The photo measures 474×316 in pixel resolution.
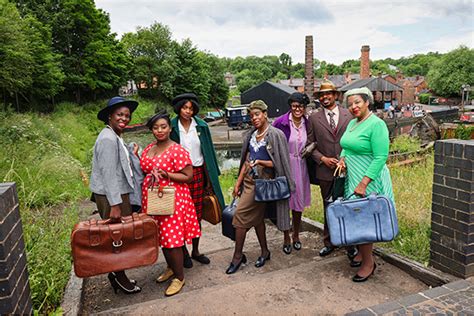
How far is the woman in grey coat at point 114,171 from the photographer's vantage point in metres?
3.05

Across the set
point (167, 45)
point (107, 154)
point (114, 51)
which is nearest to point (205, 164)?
point (107, 154)

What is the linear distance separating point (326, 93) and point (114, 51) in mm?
32447

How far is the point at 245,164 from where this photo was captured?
3.90m

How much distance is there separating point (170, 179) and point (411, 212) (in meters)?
3.38

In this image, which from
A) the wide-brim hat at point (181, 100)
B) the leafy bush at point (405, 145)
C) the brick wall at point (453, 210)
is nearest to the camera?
the brick wall at point (453, 210)

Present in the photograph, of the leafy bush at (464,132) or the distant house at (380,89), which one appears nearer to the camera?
the leafy bush at (464,132)

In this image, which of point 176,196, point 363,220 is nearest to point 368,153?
point 363,220

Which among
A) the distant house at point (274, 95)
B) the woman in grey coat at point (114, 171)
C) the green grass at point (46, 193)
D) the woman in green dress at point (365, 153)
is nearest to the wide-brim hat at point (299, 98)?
the woman in green dress at point (365, 153)

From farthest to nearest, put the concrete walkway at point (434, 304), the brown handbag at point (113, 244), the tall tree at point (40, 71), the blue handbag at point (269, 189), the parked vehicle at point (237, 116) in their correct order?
the parked vehicle at point (237, 116) → the tall tree at point (40, 71) → the blue handbag at point (269, 189) → the brown handbag at point (113, 244) → the concrete walkway at point (434, 304)

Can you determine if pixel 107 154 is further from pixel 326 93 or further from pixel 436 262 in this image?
pixel 436 262

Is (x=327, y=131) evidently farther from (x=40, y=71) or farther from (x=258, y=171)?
(x=40, y=71)

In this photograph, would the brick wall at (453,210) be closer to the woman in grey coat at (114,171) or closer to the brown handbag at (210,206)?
the brown handbag at (210,206)

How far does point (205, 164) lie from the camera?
3.98 meters

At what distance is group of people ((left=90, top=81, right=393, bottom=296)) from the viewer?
3176 mm
